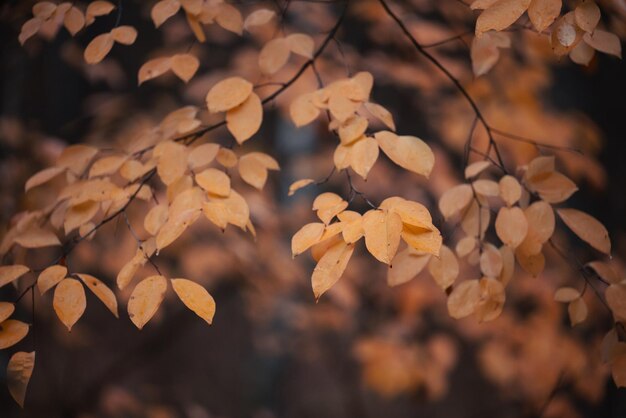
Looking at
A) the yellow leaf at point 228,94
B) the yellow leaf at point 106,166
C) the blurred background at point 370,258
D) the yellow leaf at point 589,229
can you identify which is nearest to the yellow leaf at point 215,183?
the yellow leaf at point 228,94

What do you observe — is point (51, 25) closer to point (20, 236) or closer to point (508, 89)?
point (20, 236)

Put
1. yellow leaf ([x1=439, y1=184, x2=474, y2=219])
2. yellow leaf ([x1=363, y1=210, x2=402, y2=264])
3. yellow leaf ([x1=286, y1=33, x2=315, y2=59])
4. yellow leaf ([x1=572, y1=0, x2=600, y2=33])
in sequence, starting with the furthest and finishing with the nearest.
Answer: yellow leaf ([x1=286, y1=33, x2=315, y2=59]), yellow leaf ([x1=439, y1=184, x2=474, y2=219]), yellow leaf ([x1=572, y1=0, x2=600, y2=33]), yellow leaf ([x1=363, y1=210, x2=402, y2=264])

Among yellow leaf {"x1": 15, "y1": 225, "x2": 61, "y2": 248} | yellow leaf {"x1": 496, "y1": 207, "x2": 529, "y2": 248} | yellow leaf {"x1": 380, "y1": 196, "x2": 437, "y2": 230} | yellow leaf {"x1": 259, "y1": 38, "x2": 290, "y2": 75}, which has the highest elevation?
yellow leaf {"x1": 259, "y1": 38, "x2": 290, "y2": 75}

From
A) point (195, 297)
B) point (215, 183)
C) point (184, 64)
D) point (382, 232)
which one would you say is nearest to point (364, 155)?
point (382, 232)

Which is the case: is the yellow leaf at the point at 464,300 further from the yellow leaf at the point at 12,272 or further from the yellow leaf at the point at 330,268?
the yellow leaf at the point at 12,272

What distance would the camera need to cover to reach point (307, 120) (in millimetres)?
1239

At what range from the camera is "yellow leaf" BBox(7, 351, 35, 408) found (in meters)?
1.09

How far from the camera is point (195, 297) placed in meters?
1.06

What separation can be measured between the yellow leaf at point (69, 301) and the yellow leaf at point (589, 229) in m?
1.02

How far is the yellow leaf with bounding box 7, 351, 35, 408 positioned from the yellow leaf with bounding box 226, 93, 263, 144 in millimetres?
630

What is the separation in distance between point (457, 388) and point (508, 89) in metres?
2.59

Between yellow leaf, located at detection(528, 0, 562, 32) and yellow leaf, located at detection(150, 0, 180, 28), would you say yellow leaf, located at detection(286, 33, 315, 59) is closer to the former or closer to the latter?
yellow leaf, located at detection(150, 0, 180, 28)

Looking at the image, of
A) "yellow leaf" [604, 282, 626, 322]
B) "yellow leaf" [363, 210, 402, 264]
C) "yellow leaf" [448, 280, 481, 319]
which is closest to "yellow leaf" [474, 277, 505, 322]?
"yellow leaf" [448, 280, 481, 319]

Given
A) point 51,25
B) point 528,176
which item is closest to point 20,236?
point 51,25
